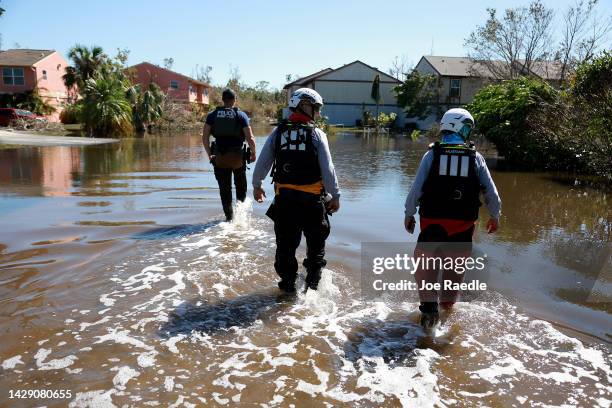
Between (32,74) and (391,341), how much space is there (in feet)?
149

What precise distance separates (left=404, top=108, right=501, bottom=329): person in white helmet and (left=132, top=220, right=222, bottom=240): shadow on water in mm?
3842

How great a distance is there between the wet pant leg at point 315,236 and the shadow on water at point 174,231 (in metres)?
2.77

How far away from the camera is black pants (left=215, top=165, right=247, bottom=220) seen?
7113 millimetres

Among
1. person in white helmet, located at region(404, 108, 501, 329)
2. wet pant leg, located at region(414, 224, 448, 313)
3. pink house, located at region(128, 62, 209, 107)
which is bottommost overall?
wet pant leg, located at region(414, 224, 448, 313)

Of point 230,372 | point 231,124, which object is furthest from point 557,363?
point 231,124

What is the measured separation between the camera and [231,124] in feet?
22.8

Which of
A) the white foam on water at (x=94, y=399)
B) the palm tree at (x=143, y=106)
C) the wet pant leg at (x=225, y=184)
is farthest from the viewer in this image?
the palm tree at (x=143, y=106)

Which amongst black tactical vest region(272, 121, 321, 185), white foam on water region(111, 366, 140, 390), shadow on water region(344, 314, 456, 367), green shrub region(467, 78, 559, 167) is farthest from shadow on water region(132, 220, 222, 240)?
green shrub region(467, 78, 559, 167)

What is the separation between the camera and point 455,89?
45344mm

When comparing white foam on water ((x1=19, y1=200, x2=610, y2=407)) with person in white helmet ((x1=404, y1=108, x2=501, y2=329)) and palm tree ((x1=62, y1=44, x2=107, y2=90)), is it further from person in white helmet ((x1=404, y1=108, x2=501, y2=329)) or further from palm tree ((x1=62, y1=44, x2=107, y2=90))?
palm tree ((x1=62, y1=44, x2=107, y2=90))

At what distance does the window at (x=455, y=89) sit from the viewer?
45.3 metres

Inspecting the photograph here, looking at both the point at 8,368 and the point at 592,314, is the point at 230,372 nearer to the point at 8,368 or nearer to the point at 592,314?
the point at 8,368

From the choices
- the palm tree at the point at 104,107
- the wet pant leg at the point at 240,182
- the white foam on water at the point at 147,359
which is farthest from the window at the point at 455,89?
the white foam on water at the point at 147,359

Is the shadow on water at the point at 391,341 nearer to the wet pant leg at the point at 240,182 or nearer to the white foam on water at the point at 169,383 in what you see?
the white foam on water at the point at 169,383
